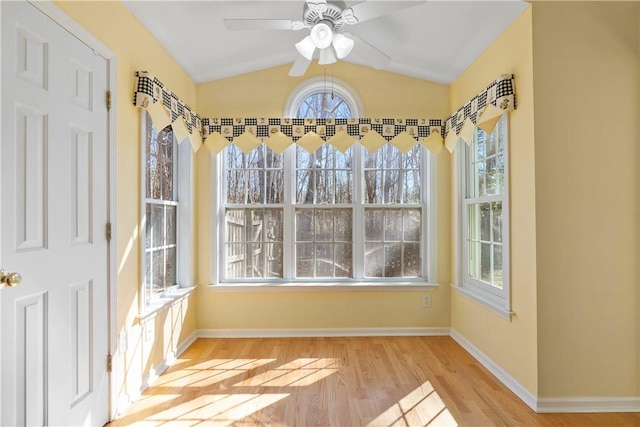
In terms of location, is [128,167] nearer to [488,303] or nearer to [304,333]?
[304,333]

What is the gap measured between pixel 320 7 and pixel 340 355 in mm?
2569

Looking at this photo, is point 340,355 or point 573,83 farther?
point 340,355

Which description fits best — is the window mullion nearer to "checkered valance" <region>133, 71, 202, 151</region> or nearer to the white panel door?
"checkered valance" <region>133, 71, 202, 151</region>

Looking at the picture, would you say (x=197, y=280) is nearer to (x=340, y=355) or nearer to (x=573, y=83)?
(x=340, y=355)

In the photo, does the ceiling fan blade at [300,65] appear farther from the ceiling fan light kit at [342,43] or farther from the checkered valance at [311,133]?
the checkered valance at [311,133]

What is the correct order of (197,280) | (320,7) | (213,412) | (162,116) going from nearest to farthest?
(320,7), (213,412), (162,116), (197,280)

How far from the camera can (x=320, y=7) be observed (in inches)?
74.6

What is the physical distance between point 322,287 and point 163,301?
144 centimetres

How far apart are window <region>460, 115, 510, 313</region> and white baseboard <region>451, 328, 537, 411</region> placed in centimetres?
45

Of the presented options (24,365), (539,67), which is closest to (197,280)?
(24,365)

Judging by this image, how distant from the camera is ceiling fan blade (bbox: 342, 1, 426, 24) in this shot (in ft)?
5.67

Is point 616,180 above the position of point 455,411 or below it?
above

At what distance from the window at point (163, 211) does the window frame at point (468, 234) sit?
8.18 ft

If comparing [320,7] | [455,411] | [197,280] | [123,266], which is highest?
[320,7]
